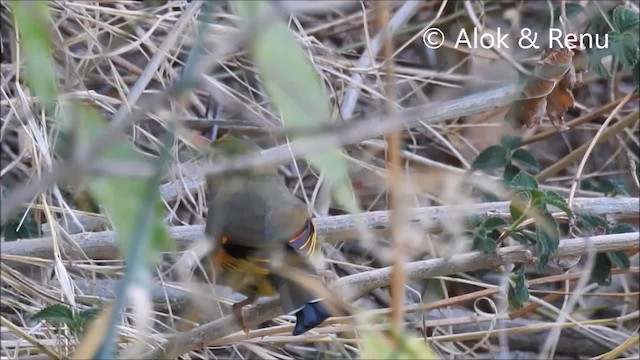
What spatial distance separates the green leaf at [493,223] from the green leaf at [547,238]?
85 mm

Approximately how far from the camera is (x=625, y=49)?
2240 millimetres

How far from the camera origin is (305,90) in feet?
3.35

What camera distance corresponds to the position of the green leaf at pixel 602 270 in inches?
86.7

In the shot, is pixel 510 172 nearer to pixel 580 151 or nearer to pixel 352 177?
pixel 580 151

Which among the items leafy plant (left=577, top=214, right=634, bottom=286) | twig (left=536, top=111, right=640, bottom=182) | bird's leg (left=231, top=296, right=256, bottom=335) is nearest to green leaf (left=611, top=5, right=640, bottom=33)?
twig (left=536, top=111, right=640, bottom=182)

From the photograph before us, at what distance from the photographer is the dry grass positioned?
1.88 meters

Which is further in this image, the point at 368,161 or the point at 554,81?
the point at 368,161

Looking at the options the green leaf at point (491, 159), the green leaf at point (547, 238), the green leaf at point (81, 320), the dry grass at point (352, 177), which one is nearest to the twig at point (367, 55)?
the dry grass at point (352, 177)

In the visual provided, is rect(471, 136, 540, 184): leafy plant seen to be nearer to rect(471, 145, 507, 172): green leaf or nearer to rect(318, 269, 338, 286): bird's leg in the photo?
rect(471, 145, 507, 172): green leaf

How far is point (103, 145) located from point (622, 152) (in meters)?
2.44

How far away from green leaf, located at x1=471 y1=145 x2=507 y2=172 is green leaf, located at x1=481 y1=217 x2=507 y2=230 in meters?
0.47

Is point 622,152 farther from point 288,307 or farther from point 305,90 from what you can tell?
point 305,90

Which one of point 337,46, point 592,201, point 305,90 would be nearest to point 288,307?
point 305,90

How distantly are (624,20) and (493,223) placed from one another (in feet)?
2.33
